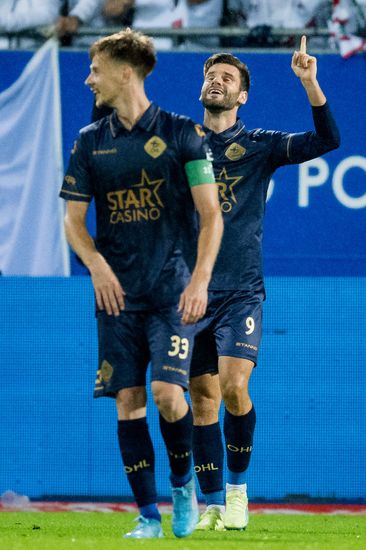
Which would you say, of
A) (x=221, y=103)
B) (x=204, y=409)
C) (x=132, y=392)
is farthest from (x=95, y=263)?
(x=221, y=103)

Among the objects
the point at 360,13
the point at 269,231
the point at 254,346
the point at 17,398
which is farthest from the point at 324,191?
the point at 254,346

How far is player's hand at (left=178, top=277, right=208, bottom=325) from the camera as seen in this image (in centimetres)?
521

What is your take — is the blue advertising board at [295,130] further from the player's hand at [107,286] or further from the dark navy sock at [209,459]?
the player's hand at [107,286]

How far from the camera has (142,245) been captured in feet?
17.4

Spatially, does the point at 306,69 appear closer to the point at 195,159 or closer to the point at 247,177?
the point at 247,177

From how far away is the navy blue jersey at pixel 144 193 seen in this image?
208 inches

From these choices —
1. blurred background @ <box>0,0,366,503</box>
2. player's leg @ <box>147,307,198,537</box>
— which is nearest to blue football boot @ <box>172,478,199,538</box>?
player's leg @ <box>147,307,198,537</box>

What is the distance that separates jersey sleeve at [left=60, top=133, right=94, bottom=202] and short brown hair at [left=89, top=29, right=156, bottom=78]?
372 millimetres

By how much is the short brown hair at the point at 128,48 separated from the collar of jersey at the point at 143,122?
171mm

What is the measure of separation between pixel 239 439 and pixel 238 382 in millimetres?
353

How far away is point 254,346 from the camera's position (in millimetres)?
6547

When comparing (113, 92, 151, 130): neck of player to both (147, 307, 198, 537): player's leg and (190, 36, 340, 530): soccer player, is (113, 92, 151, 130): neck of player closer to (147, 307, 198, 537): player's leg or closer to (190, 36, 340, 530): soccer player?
(147, 307, 198, 537): player's leg

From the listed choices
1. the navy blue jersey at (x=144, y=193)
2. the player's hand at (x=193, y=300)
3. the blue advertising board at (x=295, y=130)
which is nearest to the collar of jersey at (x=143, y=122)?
the navy blue jersey at (x=144, y=193)

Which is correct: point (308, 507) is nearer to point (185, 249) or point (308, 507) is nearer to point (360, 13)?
point (360, 13)
